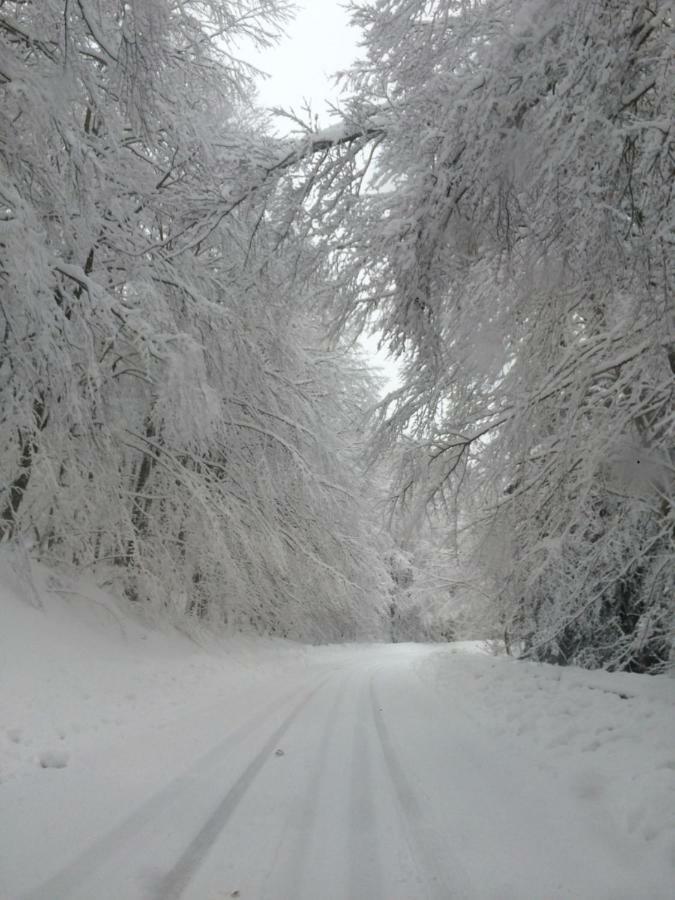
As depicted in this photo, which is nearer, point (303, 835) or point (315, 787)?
point (303, 835)

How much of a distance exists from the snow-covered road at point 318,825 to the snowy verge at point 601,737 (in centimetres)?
13

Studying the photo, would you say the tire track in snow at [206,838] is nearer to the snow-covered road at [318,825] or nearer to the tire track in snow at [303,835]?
the snow-covered road at [318,825]

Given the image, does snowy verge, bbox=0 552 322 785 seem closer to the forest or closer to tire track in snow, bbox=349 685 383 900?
the forest

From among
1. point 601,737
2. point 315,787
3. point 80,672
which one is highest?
point 80,672

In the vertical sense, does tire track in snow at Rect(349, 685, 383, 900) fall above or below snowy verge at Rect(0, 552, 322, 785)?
below

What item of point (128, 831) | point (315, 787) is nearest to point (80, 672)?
point (315, 787)

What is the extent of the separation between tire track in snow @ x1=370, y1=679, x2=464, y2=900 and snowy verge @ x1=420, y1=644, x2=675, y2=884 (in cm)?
96

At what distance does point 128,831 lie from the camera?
3.24m

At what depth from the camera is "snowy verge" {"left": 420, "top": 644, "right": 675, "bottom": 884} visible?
337cm

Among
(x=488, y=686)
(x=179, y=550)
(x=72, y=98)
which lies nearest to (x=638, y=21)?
(x=72, y=98)

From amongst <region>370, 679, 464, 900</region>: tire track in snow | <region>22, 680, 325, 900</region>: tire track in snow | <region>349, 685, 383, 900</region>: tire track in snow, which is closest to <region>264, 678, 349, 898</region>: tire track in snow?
<region>349, 685, 383, 900</region>: tire track in snow

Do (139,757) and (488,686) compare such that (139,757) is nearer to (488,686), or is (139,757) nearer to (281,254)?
(281,254)

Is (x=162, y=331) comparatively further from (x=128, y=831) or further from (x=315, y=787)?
(x=128, y=831)

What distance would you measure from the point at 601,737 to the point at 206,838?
3.29 metres
